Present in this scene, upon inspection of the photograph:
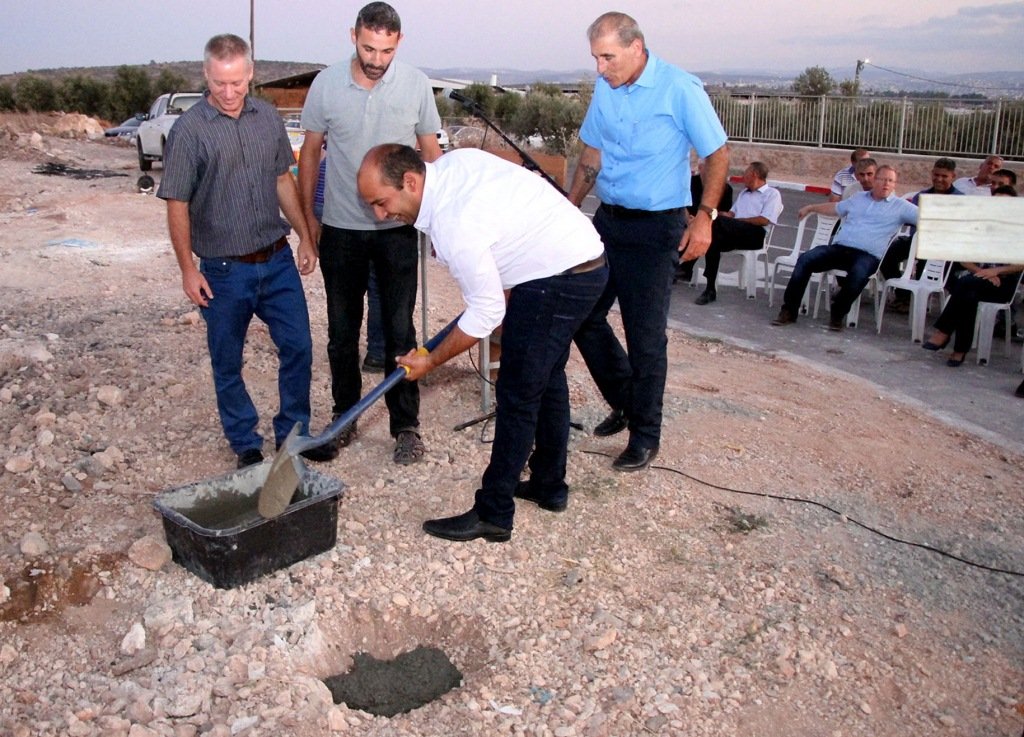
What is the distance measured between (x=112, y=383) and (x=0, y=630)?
238cm

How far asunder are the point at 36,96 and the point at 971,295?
4746 cm

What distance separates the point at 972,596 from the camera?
3709mm

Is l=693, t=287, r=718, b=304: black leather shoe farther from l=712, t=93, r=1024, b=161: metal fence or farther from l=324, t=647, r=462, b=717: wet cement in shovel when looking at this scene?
l=712, t=93, r=1024, b=161: metal fence

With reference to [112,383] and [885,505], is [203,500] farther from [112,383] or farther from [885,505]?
[885,505]

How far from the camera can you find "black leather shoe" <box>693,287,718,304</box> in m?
8.97

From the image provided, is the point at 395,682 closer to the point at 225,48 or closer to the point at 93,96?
the point at 225,48

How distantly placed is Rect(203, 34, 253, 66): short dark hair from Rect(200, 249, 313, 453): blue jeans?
31.7 inches

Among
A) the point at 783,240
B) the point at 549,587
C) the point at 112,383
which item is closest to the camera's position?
the point at 549,587

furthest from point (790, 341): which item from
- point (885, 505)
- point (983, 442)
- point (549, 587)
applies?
point (549, 587)

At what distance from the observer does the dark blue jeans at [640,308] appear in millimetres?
4406

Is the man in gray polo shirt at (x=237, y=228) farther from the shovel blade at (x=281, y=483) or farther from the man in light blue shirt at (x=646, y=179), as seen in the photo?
the man in light blue shirt at (x=646, y=179)

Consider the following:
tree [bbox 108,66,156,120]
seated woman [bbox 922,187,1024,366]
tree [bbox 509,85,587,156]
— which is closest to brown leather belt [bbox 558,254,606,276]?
seated woman [bbox 922,187,1024,366]

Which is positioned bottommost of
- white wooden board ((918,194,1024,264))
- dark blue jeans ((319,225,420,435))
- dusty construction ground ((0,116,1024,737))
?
dusty construction ground ((0,116,1024,737))

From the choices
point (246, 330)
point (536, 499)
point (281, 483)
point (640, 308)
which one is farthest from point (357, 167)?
point (536, 499)
